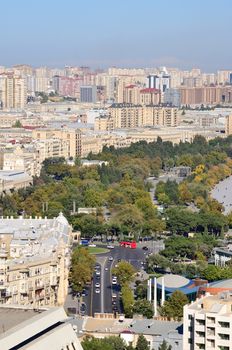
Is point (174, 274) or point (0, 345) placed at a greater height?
point (0, 345)

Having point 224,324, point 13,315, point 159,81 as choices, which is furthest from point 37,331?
point 159,81

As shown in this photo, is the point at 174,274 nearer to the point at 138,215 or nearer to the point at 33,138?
the point at 138,215

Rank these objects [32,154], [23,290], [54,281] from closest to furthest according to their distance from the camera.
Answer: [23,290] → [54,281] → [32,154]

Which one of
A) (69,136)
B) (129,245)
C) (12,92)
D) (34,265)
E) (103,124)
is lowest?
(129,245)

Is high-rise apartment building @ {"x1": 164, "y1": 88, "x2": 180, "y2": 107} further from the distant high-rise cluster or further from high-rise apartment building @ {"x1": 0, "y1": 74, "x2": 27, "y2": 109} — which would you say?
high-rise apartment building @ {"x1": 0, "y1": 74, "x2": 27, "y2": 109}

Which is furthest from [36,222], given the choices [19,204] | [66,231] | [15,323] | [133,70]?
[133,70]

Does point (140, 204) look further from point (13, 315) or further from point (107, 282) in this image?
point (13, 315)
